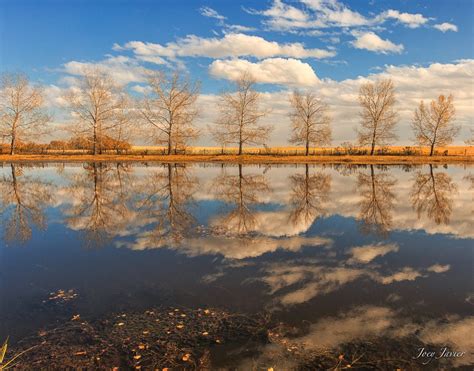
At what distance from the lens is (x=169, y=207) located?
58.7 ft

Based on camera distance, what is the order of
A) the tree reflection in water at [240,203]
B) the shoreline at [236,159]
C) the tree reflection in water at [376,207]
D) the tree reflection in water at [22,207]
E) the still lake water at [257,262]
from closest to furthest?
1. the still lake water at [257,262]
2. the tree reflection in water at [22,207]
3. the tree reflection in water at [240,203]
4. the tree reflection in water at [376,207]
5. the shoreline at [236,159]

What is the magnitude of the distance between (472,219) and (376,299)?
1115 centimetres

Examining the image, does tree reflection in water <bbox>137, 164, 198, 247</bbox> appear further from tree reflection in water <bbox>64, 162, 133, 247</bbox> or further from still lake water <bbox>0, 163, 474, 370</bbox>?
tree reflection in water <bbox>64, 162, 133, 247</bbox>

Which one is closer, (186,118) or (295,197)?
(295,197)

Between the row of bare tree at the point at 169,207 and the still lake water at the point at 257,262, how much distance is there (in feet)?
0.36

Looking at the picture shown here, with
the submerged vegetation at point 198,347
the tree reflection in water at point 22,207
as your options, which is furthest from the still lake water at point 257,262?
the submerged vegetation at point 198,347

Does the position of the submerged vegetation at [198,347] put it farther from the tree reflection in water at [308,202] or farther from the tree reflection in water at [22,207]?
the tree reflection in water at [308,202]

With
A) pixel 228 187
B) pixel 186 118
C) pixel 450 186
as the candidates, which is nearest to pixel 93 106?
pixel 186 118

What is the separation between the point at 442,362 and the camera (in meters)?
5.54

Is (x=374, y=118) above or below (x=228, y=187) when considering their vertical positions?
above

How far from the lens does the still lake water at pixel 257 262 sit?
7000mm

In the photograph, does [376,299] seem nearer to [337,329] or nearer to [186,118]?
[337,329]

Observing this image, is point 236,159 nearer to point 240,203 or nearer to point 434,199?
point 240,203

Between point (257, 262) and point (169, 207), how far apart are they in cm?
876
